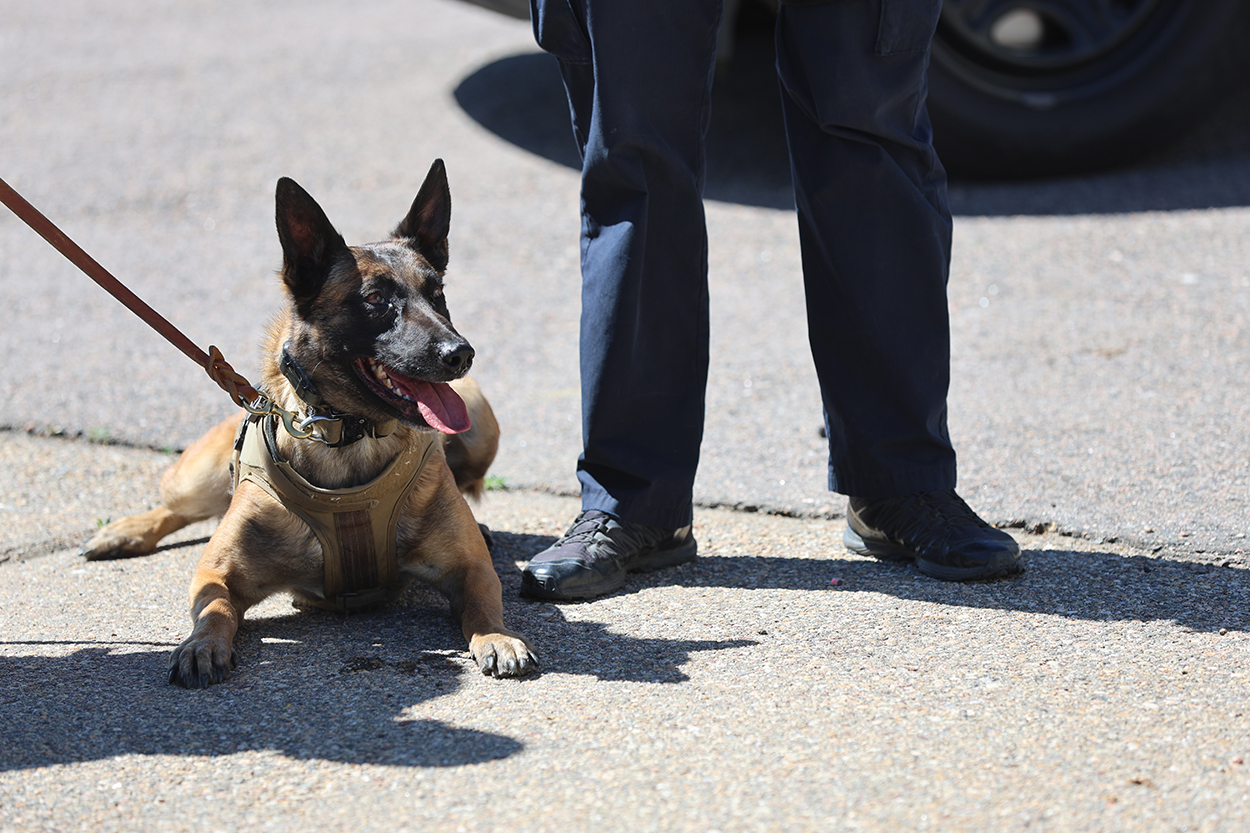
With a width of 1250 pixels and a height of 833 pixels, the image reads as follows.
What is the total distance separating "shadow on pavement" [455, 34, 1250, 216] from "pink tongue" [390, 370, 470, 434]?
342 centimetres

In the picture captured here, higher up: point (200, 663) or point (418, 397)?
point (418, 397)

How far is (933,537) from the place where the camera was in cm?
314

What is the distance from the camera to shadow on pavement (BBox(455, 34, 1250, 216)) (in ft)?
19.0

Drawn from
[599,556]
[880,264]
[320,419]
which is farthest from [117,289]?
[880,264]

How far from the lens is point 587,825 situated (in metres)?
2.02

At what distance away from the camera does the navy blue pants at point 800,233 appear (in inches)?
116

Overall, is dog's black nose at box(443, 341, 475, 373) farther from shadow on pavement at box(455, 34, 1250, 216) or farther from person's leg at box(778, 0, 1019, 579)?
shadow on pavement at box(455, 34, 1250, 216)

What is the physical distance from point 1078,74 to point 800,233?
330 cm

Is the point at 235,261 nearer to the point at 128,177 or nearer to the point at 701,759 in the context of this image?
the point at 128,177

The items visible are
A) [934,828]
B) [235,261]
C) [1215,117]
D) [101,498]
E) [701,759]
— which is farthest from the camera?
[1215,117]

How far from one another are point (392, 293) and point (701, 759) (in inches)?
53.2

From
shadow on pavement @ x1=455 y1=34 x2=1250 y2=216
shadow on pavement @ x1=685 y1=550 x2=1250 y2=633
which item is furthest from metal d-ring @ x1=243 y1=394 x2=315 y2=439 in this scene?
shadow on pavement @ x1=455 y1=34 x2=1250 y2=216

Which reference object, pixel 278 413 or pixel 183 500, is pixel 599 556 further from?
pixel 183 500

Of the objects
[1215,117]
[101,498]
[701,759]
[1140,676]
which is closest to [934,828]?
[701,759]
